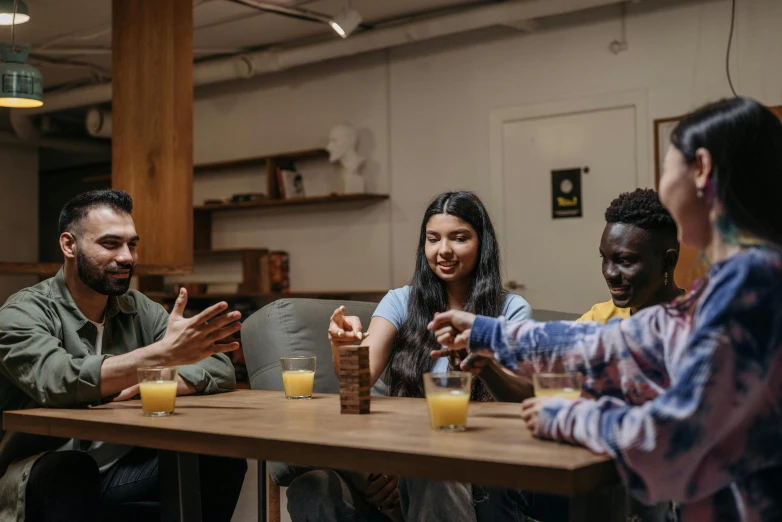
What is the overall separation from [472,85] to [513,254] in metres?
1.24

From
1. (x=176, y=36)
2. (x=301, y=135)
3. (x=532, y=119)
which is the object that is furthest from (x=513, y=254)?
(x=176, y=36)

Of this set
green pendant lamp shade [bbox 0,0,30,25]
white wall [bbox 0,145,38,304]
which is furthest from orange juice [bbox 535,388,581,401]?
white wall [bbox 0,145,38,304]

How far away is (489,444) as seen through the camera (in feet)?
4.72

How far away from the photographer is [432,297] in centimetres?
271

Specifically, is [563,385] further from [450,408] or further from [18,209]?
[18,209]

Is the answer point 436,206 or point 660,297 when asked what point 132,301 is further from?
point 660,297

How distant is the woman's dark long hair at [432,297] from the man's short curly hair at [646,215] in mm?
394

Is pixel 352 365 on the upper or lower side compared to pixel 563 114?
lower

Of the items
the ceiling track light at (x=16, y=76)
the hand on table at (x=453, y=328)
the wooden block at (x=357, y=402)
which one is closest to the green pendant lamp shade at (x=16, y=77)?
the ceiling track light at (x=16, y=76)

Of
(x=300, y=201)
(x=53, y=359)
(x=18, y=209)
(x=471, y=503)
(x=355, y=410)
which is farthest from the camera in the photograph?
(x=18, y=209)

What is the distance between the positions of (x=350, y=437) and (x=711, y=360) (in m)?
0.62

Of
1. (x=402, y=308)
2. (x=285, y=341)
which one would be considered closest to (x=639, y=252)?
(x=402, y=308)

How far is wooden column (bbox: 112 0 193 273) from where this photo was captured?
4562mm

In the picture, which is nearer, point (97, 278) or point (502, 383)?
point (502, 383)
